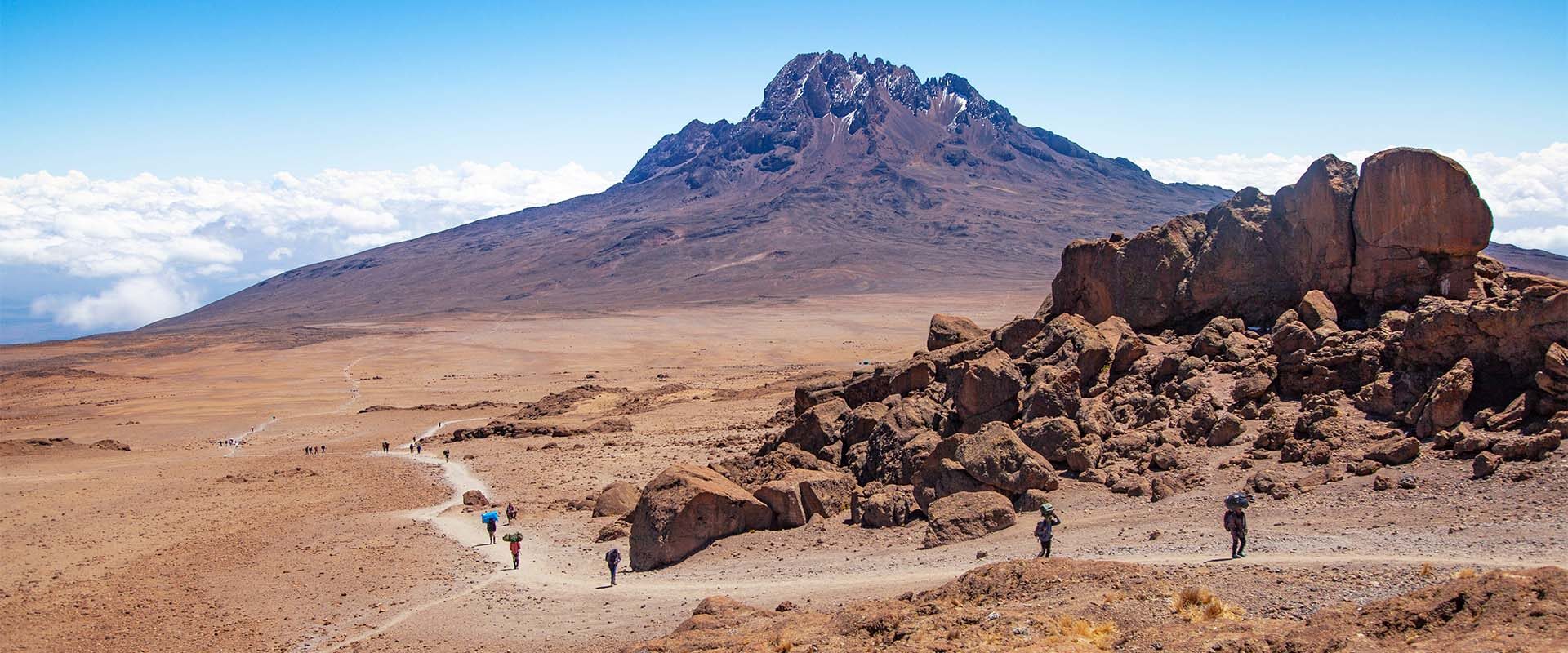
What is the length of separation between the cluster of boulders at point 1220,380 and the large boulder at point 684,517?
0.03m

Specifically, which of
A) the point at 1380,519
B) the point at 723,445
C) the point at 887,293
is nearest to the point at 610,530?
the point at 723,445

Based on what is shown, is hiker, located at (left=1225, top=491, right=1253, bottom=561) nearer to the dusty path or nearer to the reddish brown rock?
the reddish brown rock

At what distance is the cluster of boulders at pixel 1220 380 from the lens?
1505 cm

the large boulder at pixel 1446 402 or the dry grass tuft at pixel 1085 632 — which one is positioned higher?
the large boulder at pixel 1446 402

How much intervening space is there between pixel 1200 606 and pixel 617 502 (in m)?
13.9

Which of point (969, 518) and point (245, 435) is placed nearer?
point (969, 518)

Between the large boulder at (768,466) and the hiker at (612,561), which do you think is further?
the large boulder at (768,466)

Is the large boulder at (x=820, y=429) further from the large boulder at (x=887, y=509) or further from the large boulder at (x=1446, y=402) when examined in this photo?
the large boulder at (x=1446, y=402)

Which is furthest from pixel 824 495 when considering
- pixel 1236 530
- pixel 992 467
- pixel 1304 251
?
pixel 1304 251

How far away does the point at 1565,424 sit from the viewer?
43.8ft

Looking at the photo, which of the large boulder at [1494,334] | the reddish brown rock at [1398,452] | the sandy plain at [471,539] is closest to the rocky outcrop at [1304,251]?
the large boulder at [1494,334]

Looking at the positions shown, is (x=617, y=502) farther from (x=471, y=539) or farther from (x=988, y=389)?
(x=988, y=389)

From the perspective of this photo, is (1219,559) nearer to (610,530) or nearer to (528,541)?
(610,530)

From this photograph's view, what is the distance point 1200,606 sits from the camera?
9977 millimetres
